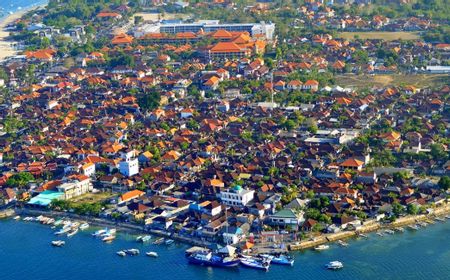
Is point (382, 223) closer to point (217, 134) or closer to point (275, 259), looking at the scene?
point (275, 259)

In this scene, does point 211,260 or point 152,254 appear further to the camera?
point 152,254

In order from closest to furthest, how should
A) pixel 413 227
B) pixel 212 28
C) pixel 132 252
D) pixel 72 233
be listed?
pixel 132 252 < pixel 413 227 < pixel 72 233 < pixel 212 28

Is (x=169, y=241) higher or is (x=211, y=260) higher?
(x=211, y=260)

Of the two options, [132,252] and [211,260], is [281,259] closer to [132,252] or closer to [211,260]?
[211,260]

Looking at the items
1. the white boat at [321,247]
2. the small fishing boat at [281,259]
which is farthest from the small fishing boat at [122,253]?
the white boat at [321,247]

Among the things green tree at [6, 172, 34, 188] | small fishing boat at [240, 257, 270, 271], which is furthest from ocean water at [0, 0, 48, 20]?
small fishing boat at [240, 257, 270, 271]

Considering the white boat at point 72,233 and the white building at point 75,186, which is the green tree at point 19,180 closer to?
the white building at point 75,186

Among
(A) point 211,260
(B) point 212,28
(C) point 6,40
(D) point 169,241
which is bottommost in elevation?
(D) point 169,241

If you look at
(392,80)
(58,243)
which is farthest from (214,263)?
(392,80)

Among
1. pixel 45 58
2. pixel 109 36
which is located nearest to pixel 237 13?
pixel 109 36
